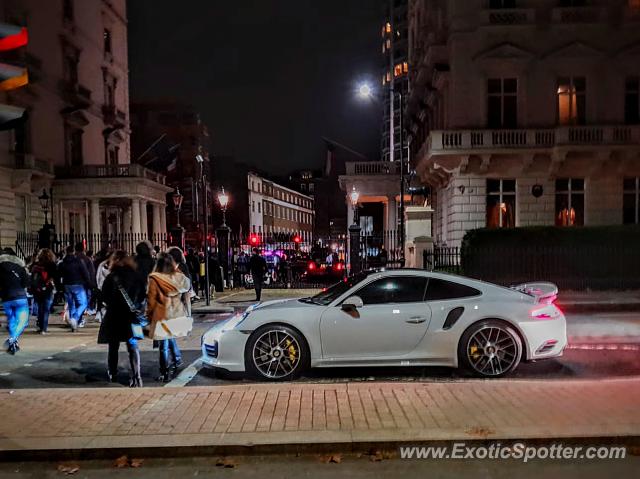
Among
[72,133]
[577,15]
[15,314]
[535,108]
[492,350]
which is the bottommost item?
[492,350]

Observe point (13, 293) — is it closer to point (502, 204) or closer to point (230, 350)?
point (230, 350)

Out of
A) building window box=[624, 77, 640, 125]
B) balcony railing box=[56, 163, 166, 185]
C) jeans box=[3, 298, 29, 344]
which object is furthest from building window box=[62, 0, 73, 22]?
building window box=[624, 77, 640, 125]

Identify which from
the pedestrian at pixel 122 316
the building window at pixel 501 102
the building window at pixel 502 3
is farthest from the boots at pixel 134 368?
the building window at pixel 502 3

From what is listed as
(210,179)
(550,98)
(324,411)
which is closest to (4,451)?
(324,411)

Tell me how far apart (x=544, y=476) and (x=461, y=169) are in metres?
22.1

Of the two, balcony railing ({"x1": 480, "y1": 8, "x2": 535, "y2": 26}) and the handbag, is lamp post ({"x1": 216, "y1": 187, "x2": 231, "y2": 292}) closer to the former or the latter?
the handbag

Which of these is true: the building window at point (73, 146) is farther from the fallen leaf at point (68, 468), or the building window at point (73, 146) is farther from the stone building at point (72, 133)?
the fallen leaf at point (68, 468)

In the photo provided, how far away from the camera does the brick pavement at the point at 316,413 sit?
4.72 metres

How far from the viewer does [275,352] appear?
7.04m

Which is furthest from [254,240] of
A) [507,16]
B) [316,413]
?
[316,413]

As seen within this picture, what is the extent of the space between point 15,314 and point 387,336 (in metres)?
6.53

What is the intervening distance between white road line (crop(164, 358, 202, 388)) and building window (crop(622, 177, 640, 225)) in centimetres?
2419

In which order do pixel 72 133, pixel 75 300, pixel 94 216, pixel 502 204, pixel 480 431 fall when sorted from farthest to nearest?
pixel 72 133 → pixel 94 216 → pixel 502 204 → pixel 75 300 → pixel 480 431

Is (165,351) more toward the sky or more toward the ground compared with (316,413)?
more toward the sky
